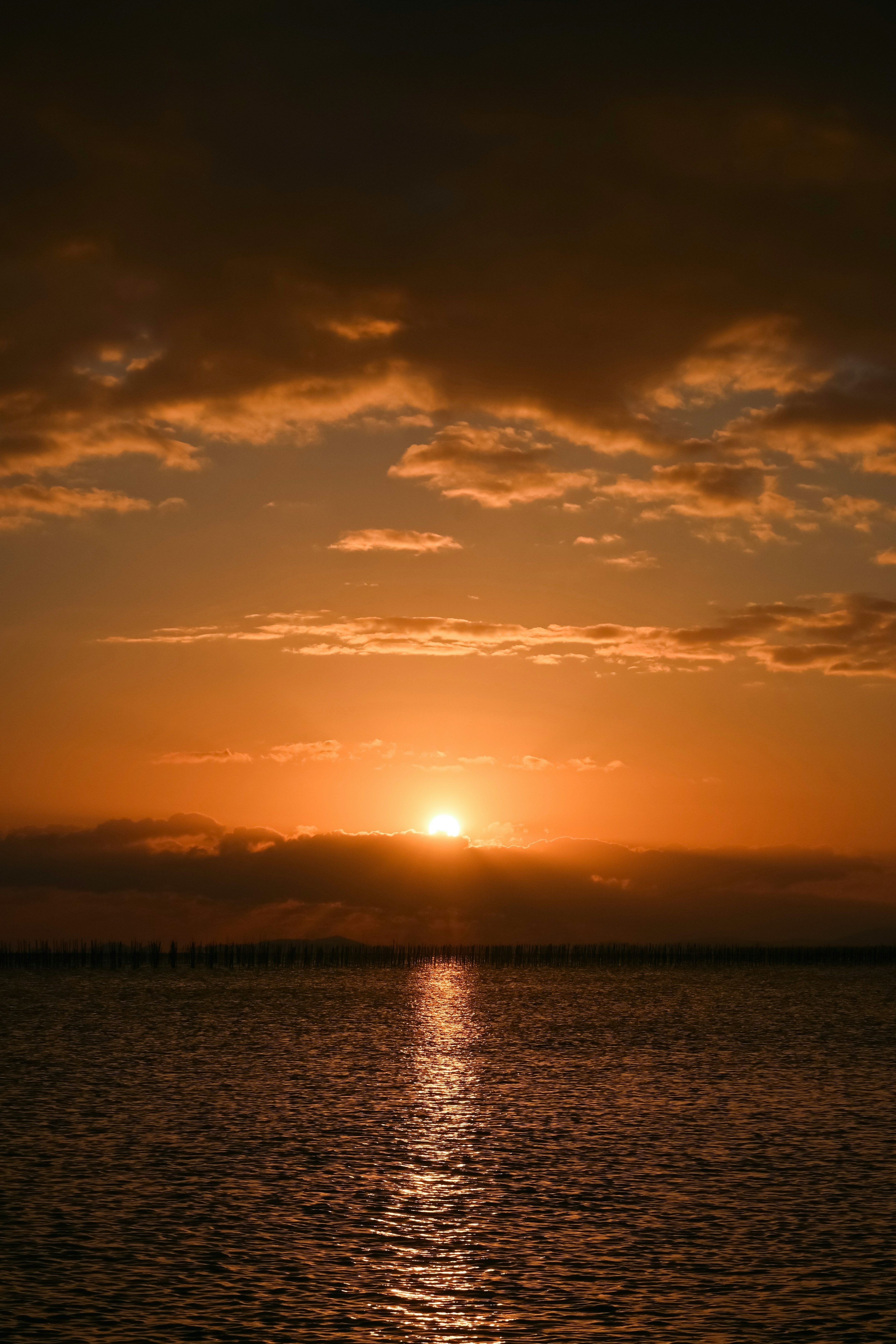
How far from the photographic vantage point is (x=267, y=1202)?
29578mm

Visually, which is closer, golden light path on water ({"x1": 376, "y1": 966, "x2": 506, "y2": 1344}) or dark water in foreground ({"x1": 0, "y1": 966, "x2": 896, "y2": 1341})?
golden light path on water ({"x1": 376, "y1": 966, "x2": 506, "y2": 1344})

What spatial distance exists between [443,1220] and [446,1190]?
317 cm

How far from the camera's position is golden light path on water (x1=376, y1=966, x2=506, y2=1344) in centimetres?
2103

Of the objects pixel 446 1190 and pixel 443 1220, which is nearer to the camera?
pixel 443 1220

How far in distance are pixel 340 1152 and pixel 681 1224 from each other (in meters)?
11.5

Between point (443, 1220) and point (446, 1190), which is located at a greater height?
point (443, 1220)

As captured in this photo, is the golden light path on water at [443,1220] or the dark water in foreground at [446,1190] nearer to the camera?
the golden light path on water at [443,1220]

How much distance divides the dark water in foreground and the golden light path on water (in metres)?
0.09

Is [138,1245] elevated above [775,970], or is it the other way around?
[138,1245]

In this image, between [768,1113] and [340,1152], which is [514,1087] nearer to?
[768,1113]

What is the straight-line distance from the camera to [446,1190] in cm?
3084

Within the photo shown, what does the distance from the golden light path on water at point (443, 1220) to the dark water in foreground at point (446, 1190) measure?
0.09m

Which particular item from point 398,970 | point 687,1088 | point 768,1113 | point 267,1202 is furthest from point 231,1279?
point 398,970

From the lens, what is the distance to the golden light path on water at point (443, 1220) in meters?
21.0
